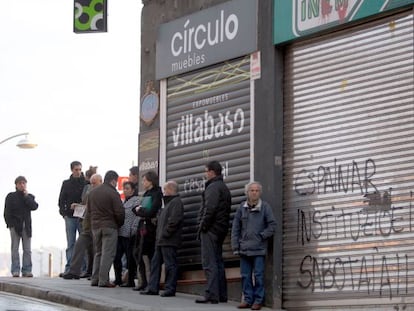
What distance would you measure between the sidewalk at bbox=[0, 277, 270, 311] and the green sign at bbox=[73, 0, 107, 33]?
440 cm

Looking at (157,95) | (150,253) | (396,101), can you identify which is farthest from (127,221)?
(396,101)

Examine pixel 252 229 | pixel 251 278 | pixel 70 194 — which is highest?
pixel 70 194

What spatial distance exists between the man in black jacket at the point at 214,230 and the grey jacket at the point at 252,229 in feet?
1.25

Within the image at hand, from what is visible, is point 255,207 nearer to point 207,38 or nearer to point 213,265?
point 213,265

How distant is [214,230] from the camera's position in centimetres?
1888

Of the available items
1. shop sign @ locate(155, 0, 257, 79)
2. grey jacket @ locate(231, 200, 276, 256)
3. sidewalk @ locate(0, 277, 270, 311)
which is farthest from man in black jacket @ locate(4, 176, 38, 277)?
grey jacket @ locate(231, 200, 276, 256)

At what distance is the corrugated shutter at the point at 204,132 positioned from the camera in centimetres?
1969

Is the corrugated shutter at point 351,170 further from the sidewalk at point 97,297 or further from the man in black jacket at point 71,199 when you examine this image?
the man in black jacket at point 71,199

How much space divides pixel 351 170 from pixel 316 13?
7.67ft

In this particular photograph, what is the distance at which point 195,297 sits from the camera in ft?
65.1

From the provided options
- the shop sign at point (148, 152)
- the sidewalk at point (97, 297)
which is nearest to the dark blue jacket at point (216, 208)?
the sidewalk at point (97, 297)

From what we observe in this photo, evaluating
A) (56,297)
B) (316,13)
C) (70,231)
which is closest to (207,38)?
(316,13)

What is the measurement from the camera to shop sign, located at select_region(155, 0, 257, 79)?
19.6 metres

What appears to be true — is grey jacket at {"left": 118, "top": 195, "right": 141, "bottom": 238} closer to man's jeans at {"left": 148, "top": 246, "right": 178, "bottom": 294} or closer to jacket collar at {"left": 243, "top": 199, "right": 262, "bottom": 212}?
man's jeans at {"left": 148, "top": 246, "right": 178, "bottom": 294}
